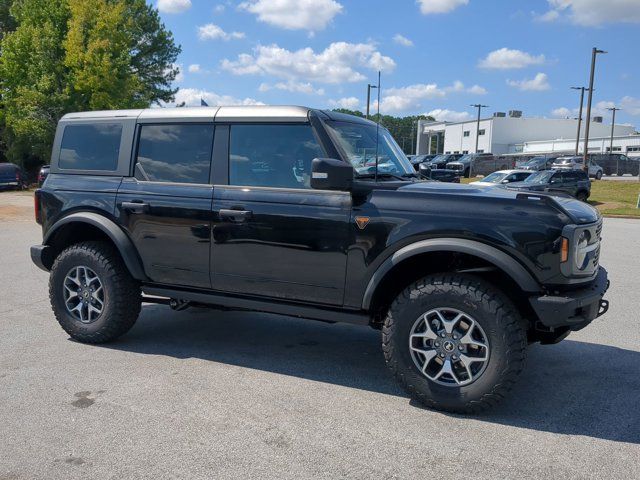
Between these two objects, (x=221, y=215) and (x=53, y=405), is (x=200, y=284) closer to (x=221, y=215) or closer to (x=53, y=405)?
(x=221, y=215)

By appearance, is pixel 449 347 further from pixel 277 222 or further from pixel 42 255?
Answer: pixel 42 255

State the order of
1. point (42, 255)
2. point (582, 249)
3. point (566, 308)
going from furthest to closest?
point (42, 255) < point (582, 249) < point (566, 308)

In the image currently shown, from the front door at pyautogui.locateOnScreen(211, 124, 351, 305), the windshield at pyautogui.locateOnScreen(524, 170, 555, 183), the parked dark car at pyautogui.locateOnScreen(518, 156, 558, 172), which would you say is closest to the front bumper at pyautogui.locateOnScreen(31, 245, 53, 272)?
the front door at pyautogui.locateOnScreen(211, 124, 351, 305)

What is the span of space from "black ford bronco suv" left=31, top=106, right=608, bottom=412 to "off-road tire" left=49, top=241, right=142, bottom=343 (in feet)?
0.04

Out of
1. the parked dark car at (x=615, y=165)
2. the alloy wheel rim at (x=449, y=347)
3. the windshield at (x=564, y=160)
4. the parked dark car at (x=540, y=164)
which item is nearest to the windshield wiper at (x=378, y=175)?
the alloy wheel rim at (x=449, y=347)

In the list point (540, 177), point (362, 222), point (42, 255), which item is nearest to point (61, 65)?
point (540, 177)

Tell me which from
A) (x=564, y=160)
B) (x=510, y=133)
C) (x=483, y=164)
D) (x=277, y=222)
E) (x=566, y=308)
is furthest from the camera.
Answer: (x=510, y=133)

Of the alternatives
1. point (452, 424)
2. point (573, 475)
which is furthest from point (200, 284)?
point (573, 475)

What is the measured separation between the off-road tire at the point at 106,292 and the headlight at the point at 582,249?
3548 mm

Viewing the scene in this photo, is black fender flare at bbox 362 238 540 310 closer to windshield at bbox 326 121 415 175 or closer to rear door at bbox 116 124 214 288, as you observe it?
windshield at bbox 326 121 415 175

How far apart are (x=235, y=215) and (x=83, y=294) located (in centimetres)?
176

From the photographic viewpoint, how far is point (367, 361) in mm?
4781

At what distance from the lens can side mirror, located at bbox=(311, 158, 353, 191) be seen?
375 centimetres

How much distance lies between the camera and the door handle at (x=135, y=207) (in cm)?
467
